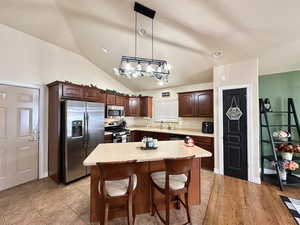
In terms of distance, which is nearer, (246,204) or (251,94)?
(246,204)

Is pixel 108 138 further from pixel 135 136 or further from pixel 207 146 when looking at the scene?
pixel 207 146

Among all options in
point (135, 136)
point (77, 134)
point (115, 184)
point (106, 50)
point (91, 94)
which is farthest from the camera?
point (135, 136)

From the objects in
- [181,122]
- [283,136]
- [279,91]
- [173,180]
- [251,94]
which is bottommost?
[173,180]

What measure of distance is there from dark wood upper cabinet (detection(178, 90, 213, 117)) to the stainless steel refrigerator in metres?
2.63

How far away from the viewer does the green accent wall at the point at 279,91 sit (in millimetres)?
3416

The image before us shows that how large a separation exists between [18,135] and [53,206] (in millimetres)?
1853

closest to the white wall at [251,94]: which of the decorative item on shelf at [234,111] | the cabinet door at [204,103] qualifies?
the decorative item on shelf at [234,111]

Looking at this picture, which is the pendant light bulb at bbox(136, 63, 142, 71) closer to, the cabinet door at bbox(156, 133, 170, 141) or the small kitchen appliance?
the small kitchen appliance

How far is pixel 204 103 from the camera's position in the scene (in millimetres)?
4332

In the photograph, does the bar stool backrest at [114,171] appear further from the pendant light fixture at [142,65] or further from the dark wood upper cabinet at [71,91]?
the dark wood upper cabinet at [71,91]

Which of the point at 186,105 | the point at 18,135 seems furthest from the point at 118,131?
the point at 18,135

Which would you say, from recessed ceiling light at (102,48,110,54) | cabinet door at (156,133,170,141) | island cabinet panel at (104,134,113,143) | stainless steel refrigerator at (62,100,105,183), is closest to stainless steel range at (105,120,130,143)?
island cabinet panel at (104,134,113,143)

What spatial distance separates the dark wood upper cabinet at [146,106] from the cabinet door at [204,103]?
6.76 feet

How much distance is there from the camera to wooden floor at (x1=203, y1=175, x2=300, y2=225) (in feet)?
6.89
